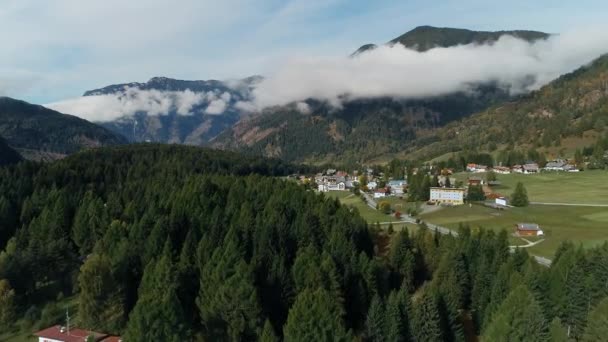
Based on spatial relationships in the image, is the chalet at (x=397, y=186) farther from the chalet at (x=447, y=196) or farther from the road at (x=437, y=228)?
the chalet at (x=447, y=196)

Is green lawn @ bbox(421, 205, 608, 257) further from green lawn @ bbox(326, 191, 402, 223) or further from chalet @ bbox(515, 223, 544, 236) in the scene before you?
green lawn @ bbox(326, 191, 402, 223)

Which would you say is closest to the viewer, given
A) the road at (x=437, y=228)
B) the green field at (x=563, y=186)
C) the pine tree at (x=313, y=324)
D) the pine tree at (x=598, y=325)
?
the pine tree at (x=313, y=324)

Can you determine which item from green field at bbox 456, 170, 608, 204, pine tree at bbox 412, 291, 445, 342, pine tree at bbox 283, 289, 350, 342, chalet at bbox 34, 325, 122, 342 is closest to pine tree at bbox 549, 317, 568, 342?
pine tree at bbox 412, 291, 445, 342

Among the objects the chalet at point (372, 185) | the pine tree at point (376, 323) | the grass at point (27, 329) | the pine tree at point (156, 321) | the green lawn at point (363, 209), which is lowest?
the grass at point (27, 329)

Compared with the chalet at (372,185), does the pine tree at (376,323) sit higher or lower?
lower

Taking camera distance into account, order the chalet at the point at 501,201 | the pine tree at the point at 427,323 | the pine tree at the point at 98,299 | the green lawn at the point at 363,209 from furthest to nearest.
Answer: the chalet at the point at 501,201, the green lawn at the point at 363,209, the pine tree at the point at 98,299, the pine tree at the point at 427,323

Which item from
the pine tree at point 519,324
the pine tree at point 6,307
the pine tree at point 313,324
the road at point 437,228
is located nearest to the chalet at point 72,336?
the pine tree at point 6,307
